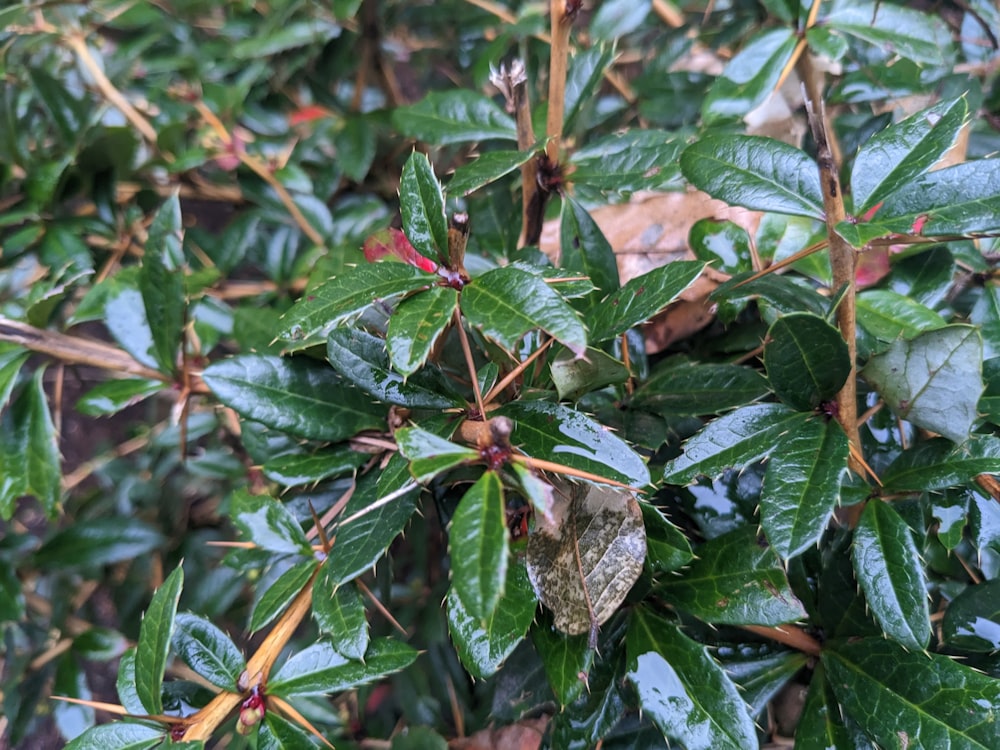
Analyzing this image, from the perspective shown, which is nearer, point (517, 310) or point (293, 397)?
point (517, 310)

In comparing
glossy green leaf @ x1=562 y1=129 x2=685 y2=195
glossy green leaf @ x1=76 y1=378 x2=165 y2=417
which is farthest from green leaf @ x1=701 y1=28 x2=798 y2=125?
glossy green leaf @ x1=76 y1=378 x2=165 y2=417

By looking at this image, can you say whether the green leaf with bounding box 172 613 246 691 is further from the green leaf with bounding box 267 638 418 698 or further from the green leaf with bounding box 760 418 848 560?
the green leaf with bounding box 760 418 848 560

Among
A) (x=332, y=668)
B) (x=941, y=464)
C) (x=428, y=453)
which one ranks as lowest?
(x=332, y=668)

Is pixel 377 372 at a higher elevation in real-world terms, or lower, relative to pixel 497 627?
higher

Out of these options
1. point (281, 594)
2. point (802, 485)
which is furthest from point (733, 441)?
point (281, 594)

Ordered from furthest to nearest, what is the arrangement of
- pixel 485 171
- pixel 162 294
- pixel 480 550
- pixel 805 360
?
pixel 162 294 < pixel 485 171 < pixel 805 360 < pixel 480 550

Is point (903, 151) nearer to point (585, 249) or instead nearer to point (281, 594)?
point (585, 249)
